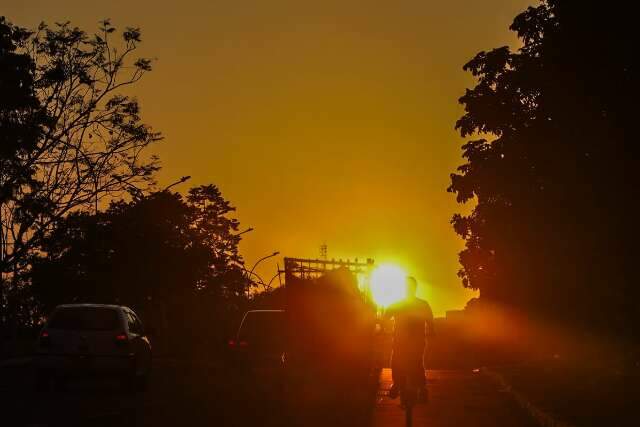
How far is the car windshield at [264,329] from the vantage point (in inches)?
973

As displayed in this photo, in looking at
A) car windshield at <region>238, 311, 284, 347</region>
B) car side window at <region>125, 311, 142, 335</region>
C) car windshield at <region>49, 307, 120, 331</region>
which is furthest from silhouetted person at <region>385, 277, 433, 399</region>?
car windshield at <region>238, 311, 284, 347</region>

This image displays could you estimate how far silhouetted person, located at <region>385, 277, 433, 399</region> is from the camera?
15.9m

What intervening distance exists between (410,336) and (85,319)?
8.51m

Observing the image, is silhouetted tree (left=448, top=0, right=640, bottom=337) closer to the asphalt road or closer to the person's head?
the asphalt road

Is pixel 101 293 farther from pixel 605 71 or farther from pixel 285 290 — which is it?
pixel 605 71

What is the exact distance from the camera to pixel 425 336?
53.8ft

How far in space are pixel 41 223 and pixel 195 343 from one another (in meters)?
16.9

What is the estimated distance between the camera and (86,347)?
21.8m

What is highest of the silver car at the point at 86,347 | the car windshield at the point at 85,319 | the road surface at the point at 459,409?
the car windshield at the point at 85,319

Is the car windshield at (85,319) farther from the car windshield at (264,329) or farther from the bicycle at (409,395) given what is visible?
the bicycle at (409,395)

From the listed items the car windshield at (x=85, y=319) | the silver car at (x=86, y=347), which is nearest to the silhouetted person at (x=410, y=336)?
the silver car at (x=86, y=347)

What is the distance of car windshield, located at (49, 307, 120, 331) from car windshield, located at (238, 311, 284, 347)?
3.51 metres

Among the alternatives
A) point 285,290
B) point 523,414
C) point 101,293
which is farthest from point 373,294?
point 101,293

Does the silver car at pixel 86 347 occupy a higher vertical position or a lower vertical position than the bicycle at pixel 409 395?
higher
